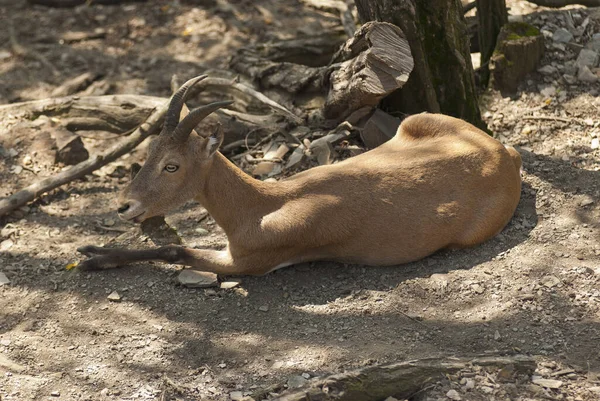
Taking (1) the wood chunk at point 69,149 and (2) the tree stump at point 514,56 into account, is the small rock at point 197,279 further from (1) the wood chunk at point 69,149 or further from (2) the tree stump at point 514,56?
(2) the tree stump at point 514,56

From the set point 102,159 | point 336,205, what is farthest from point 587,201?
point 102,159

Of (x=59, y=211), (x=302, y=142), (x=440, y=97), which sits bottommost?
(x=59, y=211)

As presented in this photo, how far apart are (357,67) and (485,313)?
2.75 metres

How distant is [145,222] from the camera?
7.21 metres

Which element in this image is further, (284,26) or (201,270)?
(284,26)

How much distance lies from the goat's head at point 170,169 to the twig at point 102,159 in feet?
6.40

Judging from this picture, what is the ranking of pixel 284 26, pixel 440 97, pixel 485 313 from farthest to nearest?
pixel 284 26 < pixel 440 97 < pixel 485 313

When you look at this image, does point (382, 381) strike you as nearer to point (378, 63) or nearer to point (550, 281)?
point (550, 281)

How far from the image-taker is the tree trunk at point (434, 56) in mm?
7414

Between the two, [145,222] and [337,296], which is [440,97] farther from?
[145,222]

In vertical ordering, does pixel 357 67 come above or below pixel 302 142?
above

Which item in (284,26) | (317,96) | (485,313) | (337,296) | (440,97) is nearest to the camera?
(485,313)

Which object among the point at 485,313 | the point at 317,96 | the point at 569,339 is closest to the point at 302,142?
the point at 317,96

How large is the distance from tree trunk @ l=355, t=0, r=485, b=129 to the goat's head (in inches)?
83.5
